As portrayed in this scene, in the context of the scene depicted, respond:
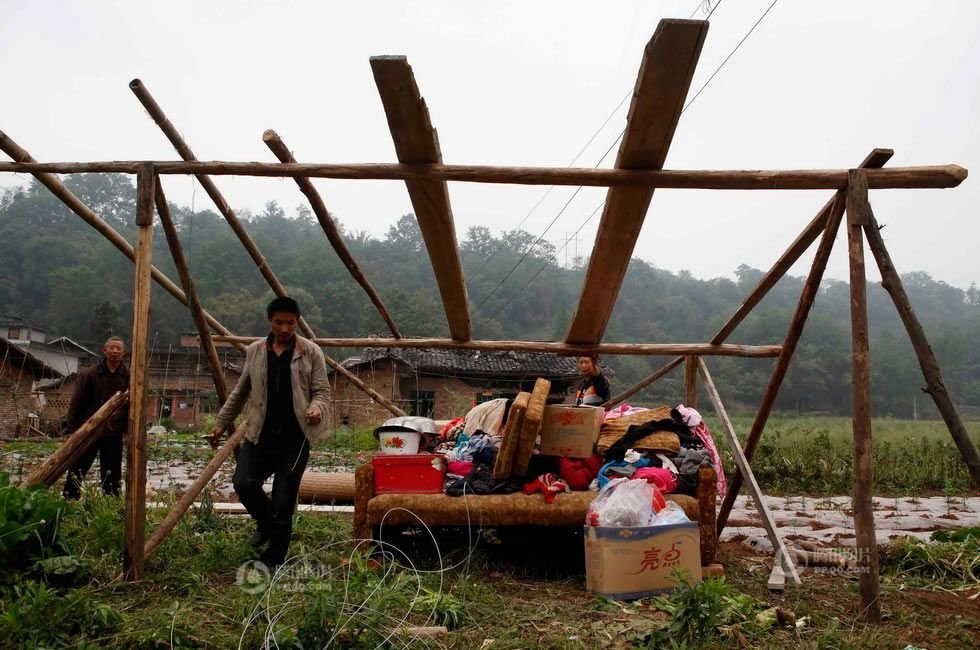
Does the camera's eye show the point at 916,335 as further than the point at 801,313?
No

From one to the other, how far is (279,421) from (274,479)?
374mm

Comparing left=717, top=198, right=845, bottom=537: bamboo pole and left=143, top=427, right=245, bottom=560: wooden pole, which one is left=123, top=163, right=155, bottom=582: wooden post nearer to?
left=143, top=427, right=245, bottom=560: wooden pole

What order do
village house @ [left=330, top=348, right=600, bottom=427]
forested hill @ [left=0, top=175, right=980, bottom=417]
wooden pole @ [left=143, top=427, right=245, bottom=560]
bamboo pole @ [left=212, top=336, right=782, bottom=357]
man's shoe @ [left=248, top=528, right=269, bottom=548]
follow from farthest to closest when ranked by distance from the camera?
forested hill @ [left=0, top=175, right=980, bottom=417]
village house @ [left=330, top=348, right=600, bottom=427]
bamboo pole @ [left=212, top=336, right=782, bottom=357]
man's shoe @ [left=248, top=528, right=269, bottom=548]
wooden pole @ [left=143, top=427, right=245, bottom=560]

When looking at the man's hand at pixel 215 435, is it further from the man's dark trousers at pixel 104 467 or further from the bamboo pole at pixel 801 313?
the bamboo pole at pixel 801 313

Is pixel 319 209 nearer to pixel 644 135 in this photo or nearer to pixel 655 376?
pixel 644 135

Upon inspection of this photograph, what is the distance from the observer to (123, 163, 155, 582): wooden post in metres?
4.43

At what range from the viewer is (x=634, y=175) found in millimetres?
4387

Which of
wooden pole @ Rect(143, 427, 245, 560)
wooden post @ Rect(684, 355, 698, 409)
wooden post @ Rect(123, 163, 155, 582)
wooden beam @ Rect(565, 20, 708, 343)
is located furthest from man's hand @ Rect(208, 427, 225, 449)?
wooden post @ Rect(684, 355, 698, 409)

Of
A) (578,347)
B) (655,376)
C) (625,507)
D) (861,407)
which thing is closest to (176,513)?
(625,507)

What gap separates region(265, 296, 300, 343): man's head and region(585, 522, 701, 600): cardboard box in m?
2.36

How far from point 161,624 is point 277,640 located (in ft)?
2.42

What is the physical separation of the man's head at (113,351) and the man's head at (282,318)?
2.68 m

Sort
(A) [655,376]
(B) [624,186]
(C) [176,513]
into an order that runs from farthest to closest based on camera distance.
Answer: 1. (A) [655,376]
2. (C) [176,513]
3. (B) [624,186]

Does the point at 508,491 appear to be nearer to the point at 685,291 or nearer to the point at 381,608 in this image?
the point at 381,608
